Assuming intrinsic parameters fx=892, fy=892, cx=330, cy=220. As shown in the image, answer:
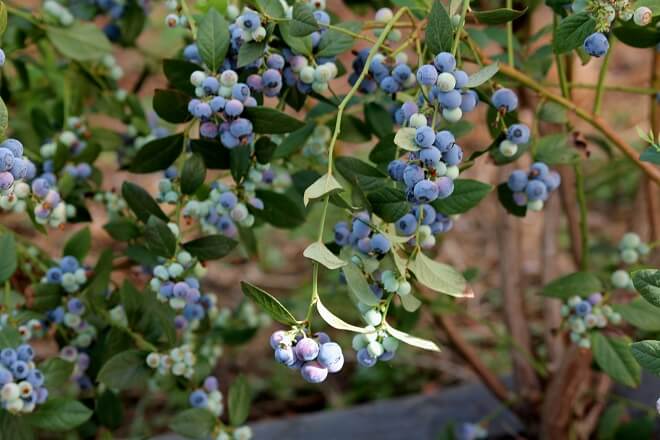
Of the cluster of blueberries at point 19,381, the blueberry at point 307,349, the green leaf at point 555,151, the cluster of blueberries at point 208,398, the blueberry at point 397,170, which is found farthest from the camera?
the cluster of blueberries at point 208,398

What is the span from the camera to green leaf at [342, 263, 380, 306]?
770 mm

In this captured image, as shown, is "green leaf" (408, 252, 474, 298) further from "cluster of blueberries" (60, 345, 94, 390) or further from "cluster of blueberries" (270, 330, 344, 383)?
"cluster of blueberries" (60, 345, 94, 390)

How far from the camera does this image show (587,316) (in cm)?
110

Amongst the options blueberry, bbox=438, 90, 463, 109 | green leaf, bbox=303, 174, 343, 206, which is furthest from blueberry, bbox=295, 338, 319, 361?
blueberry, bbox=438, 90, 463, 109

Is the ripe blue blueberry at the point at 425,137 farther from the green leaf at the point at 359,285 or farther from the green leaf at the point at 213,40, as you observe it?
the green leaf at the point at 213,40

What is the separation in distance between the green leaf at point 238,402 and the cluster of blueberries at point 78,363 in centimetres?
19

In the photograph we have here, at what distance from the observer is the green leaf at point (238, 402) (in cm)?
113

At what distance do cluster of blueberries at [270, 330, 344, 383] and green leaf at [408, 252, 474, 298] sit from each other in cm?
13

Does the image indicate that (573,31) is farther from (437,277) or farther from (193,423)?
(193,423)

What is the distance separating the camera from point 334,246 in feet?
3.11

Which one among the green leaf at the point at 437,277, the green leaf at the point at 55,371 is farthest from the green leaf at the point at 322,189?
the green leaf at the point at 55,371

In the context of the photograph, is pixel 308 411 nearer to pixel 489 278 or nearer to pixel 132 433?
pixel 132 433

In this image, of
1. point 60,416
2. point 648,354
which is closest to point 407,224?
point 648,354

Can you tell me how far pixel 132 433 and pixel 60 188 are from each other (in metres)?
0.85
